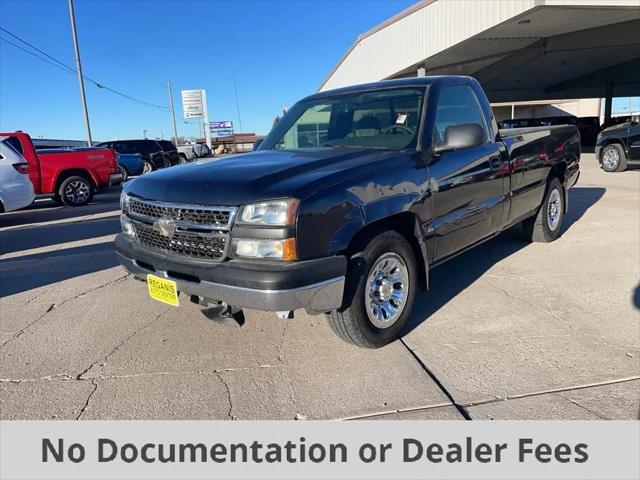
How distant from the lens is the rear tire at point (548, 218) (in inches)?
235

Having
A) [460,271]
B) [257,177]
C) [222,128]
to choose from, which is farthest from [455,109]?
Answer: [222,128]

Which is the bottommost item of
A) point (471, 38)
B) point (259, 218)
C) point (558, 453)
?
point (558, 453)

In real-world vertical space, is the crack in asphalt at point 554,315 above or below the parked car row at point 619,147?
below

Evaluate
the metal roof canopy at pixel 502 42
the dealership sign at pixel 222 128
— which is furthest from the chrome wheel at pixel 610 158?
the dealership sign at pixel 222 128

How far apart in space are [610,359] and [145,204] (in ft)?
11.2

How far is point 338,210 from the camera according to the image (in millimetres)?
2852

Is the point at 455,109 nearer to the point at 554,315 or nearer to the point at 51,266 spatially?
the point at 554,315

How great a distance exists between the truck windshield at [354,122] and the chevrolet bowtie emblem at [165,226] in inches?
59.0

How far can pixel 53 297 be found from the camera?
193 inches

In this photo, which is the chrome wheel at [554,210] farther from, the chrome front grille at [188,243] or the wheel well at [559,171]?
the chrome front grille at [188,243]

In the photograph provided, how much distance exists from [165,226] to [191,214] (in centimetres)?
27

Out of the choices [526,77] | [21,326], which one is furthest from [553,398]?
[526,77]

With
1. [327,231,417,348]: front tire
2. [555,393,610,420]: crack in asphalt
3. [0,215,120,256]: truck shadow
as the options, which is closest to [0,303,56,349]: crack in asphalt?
[327,231,417,348]: front tire

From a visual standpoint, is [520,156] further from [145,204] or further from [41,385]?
[41,385]
